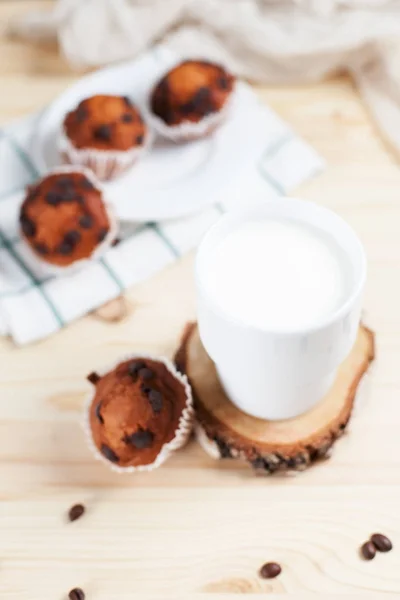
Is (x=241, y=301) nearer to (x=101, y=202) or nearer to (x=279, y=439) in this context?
(x=279, y=439)

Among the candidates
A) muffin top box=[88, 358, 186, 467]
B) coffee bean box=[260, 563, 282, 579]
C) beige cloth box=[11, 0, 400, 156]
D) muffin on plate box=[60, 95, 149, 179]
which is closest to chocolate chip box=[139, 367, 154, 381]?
muffin top box=[88, 358, 186, 467]

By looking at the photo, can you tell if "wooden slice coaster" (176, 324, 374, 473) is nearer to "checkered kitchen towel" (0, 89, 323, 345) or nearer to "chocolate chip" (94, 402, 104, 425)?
"chocolate chip" (94, 402, 104, 425)

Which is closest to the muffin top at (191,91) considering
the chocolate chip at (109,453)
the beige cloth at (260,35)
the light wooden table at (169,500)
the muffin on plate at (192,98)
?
the muffin on plate at (192,98)

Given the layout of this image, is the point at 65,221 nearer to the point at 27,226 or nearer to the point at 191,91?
the point at 27,226

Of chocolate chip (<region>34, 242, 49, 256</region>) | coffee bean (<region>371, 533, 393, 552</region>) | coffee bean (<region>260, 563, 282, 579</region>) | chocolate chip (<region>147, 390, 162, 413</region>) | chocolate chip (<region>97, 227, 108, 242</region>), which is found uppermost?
chocolate chip (<region>34, 242, 49, 256</region>)

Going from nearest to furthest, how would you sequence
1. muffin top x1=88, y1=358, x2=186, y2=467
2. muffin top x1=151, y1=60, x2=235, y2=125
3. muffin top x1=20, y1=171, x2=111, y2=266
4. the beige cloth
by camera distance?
muffin top x1=88, y1=358, x2=186, y2=467
muffin top x1=20, y1=171, x2=111, y2=266
muffin top x1=151, y1=60, x2=235, y2=125
the beige cloth

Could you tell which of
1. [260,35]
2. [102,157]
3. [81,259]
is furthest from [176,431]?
[260,35]
